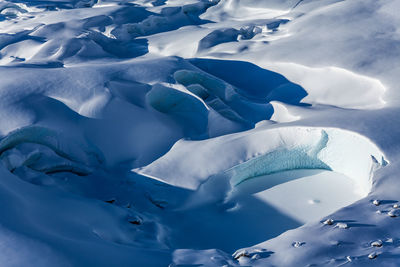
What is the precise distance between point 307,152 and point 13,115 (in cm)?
146

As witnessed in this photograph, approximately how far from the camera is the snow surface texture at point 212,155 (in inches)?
58.7

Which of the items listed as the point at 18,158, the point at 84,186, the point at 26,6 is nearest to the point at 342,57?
the point at 84,186

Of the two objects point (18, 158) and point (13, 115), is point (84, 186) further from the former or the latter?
point (13, 115)

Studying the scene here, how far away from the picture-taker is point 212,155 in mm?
2141

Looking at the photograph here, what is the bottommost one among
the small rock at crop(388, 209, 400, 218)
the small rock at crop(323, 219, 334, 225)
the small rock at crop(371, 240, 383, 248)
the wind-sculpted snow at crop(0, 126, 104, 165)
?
the small rock at crop(323, 219, 334, 225)

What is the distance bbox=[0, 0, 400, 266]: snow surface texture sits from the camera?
149cm

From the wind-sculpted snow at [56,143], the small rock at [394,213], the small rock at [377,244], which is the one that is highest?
the wind-sculpted snow at [56,143]

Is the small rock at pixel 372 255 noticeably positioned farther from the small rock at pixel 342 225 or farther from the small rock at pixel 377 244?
the small rock at pixel 342 225

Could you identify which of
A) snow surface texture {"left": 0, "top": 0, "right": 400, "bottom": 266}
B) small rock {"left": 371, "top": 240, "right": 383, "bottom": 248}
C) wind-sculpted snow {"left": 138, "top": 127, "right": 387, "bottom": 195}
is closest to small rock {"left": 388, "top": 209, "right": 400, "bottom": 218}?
snow surface texture {"left": 0, "top": 0, "right": 400, "bottom": 266}

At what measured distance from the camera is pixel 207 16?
194 inches

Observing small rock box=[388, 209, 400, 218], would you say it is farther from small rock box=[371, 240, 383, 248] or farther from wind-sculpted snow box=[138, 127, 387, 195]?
wind-sculpted snow box=[138, 127, 387, 195]

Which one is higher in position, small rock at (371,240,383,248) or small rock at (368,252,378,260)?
small rock at (371,240,383,248)

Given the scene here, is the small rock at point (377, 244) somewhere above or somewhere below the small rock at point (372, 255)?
above

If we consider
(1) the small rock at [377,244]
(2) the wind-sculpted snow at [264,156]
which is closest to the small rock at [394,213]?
(1) the small rock at [377,244]
